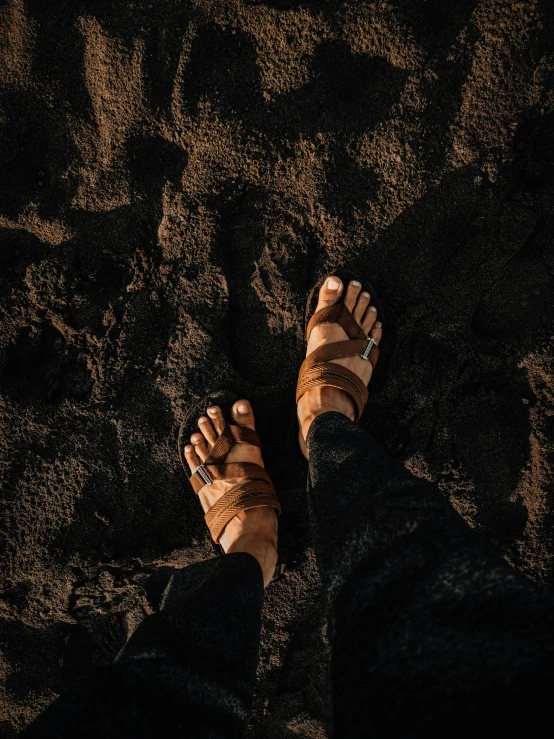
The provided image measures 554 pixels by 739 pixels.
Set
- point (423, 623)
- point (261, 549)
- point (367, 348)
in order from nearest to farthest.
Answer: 1. point (423, 623)
2. point (261, 549)
3. point (367, 348)

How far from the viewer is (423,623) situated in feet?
2.88

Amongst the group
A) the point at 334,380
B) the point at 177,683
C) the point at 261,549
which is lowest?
the point at 177,683

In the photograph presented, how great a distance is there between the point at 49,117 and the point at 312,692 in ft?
7.85

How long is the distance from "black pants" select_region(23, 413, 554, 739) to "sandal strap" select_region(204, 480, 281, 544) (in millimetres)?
482

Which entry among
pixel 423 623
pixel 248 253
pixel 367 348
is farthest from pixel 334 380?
pixel 423 623

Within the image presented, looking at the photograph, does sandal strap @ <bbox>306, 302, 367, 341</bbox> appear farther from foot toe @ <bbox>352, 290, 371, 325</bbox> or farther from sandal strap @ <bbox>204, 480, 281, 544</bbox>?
sandal strap @ <bbox>204, 480, 281, 544</bbox>

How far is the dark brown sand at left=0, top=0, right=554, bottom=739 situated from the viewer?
1.65 metres

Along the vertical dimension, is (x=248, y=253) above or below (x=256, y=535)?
above

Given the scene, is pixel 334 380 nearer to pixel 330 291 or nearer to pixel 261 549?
pixel 330 291

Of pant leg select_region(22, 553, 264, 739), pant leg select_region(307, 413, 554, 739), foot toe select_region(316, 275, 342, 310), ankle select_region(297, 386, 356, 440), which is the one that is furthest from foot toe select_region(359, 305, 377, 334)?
pant leg select_region(22, 553, 264, 739)

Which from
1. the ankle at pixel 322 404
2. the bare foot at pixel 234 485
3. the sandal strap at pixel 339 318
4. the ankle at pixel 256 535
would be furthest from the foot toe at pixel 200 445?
the sandal strap at pixel 339 318

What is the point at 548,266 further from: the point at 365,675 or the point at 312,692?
the point at 312,692

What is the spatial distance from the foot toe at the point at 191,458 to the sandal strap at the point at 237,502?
17 centimetres

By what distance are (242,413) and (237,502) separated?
0.32m
